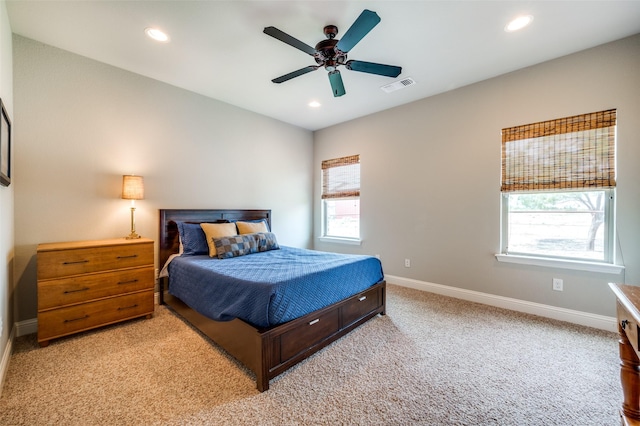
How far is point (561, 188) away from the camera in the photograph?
8.97 feet

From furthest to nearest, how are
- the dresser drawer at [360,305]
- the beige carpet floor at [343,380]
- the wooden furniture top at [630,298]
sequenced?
the dresser drawer at [360,305]
the beige carpet floor at [343,380]
the wooden furniture top at [630,298]

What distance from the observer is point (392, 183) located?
13.5 ft

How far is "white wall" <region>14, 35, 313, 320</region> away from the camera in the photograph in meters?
2.47

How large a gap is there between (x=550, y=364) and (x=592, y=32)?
9.52 ft

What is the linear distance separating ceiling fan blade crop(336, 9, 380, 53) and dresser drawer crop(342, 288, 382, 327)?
7.19ft

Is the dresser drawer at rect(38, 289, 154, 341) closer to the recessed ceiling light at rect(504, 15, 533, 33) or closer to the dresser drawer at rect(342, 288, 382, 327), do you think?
the dresser drawer at rect(342, 288, 382, 327)

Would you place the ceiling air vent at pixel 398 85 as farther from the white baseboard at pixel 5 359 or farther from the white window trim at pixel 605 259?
the white baseboard at pixel 5 359

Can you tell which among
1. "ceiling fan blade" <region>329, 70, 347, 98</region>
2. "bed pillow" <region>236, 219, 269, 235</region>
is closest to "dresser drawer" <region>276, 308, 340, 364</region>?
"bed pillow" <region>236, 219, 269, 235</region>

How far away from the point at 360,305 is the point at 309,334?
72 centimetres

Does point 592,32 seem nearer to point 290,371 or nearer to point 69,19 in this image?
point 290,371

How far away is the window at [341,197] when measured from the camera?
4.64 metres

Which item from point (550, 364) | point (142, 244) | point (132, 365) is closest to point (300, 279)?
point (132, 365)

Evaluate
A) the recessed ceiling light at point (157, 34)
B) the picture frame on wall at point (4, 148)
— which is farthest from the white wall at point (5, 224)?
the recessed ceiling light at point (157, 34)

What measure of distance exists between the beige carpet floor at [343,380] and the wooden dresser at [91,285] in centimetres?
16
